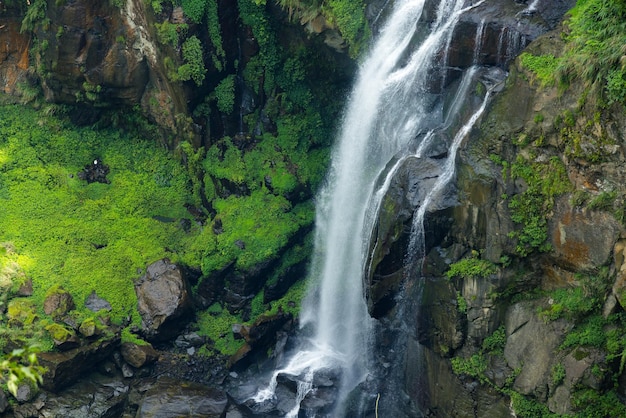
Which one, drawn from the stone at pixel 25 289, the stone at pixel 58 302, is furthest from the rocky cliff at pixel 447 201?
the stone at pixel 25 289

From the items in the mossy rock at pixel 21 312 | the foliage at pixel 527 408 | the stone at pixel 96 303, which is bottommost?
the foliage at pixel 527 408

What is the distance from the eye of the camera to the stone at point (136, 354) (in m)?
20.7

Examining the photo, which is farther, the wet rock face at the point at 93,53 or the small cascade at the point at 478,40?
the wet rock face at the point at 93,53

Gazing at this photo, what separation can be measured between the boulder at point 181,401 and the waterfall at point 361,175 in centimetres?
137

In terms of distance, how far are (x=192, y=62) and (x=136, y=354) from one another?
32.0 ft

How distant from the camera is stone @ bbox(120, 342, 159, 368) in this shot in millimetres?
20688

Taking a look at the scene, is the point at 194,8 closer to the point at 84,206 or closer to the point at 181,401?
the point at 84,206

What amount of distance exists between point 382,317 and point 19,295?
11.5 metres

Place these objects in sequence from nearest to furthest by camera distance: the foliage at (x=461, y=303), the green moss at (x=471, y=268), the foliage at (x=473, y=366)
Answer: the green moss at (x=471, y=268), the foliage at (x=473, y=366), the foliage at (x=461, y=303)

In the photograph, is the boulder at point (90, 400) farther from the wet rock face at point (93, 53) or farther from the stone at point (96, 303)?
the wet rock face at point (93, 53)

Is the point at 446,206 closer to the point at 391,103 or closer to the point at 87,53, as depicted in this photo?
the point at 391,103

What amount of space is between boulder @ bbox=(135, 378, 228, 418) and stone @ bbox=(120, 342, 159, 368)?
0.99 metres

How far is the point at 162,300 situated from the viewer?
2161 centimetres

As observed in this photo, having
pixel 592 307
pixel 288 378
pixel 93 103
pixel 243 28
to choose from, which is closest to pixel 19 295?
pixel 93 103
